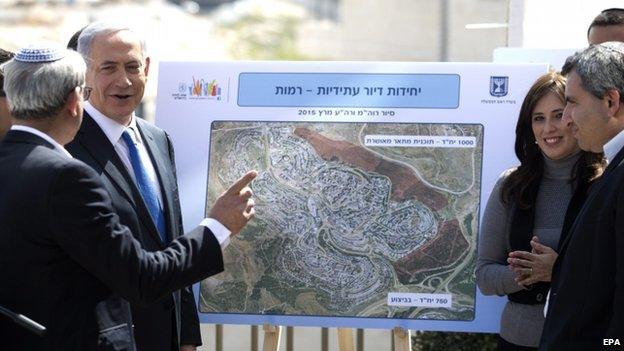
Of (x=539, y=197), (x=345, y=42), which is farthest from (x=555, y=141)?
(x=345, y=42)

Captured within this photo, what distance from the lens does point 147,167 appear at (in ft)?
12.8

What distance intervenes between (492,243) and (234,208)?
4.26 ft

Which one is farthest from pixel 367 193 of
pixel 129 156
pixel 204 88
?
pixel 129 156

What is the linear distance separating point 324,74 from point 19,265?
2.05 m

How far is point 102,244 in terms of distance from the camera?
2844 millimetres

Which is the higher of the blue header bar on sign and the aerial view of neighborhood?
the blue header bar on sign

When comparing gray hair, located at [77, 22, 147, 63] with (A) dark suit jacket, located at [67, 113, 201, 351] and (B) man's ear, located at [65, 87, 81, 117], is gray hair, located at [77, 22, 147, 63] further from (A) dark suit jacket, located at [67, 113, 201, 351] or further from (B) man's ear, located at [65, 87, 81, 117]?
(B) man's ear, located at [65, 87, 81, 117]

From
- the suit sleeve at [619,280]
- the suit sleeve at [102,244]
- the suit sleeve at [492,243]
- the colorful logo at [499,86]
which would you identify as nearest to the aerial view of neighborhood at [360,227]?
the colorful logo at [499,86]

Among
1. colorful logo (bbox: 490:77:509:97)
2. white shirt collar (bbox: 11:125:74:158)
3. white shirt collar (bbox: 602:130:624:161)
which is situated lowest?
white shirt collar (bbox: 11:125:74:158)

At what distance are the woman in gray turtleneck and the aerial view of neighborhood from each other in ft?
1.10

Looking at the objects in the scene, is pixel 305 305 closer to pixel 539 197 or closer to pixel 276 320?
pixel 276 320

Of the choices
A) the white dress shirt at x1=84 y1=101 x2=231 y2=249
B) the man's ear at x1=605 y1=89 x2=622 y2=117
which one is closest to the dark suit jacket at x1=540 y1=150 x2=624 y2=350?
the man's ear at x1=605 y1=89 x2=622 y2=117

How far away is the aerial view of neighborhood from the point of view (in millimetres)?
4418

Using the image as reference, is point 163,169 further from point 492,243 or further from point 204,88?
point 492,243
